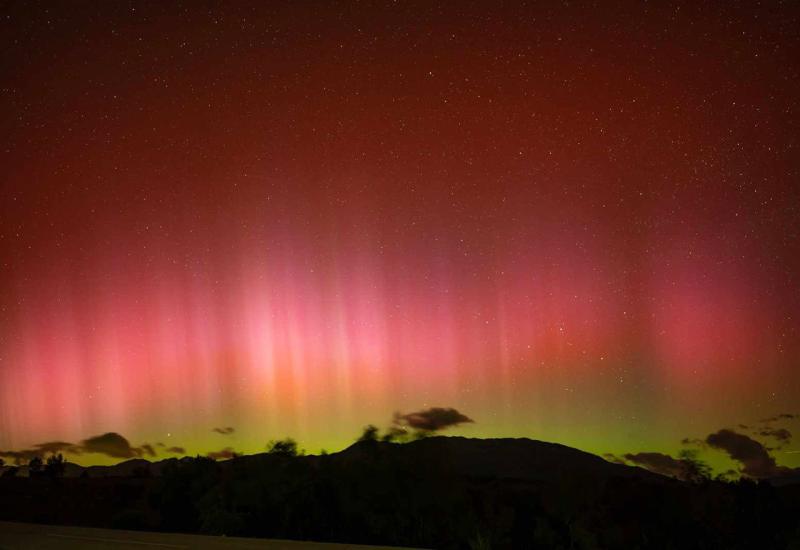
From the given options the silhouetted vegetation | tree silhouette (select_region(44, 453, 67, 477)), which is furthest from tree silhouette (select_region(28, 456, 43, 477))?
the silhouetted vegetation

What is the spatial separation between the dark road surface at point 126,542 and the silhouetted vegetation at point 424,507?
2250mm

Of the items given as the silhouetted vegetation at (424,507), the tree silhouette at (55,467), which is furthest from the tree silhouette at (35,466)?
the silhouetted vegetation at (424,507)

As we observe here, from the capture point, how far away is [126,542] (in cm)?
1642

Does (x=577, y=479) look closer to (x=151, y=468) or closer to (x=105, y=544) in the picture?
(x=105, y=544)

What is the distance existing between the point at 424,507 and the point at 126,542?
7.01 meters

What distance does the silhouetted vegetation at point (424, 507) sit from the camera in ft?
62.4

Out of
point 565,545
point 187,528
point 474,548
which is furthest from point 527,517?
point 187,528

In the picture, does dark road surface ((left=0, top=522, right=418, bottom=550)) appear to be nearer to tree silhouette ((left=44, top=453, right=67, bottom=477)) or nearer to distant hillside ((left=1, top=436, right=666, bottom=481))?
distant hillside ((left=1, top=436, right=666, bottom=481))

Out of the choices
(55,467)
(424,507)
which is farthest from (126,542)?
(55,467)

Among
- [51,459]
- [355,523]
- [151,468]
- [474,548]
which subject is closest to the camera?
[474,548]

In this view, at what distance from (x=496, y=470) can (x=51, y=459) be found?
24029 millimetres

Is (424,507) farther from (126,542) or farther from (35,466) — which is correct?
(35,466)

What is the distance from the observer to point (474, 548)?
15.8 meters

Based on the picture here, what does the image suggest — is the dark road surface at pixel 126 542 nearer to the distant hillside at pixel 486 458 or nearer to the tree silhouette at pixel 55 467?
the distant hillside at pixel 486 458
